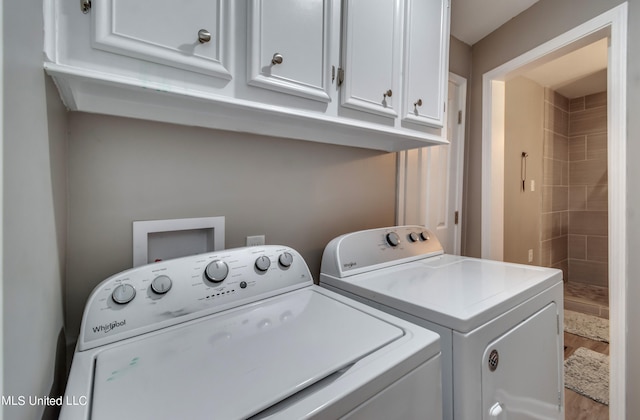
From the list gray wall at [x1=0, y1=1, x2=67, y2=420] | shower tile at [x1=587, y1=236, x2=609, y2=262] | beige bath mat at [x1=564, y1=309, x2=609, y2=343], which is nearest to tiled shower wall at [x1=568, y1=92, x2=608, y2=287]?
shower tile at [x1=587, y1=236, x2=609, y2=262]

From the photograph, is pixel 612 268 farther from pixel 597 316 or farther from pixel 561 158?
pixel 561 158

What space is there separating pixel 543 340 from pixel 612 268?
32.0 inches

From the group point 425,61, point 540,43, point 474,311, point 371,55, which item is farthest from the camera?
point 540,43

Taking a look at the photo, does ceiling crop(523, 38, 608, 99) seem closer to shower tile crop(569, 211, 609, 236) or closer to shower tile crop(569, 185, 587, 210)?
shower tile crop(569, 185, 587, 210)

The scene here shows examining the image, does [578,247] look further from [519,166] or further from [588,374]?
[588,374]

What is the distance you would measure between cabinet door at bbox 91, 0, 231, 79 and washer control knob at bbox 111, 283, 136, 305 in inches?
22.8

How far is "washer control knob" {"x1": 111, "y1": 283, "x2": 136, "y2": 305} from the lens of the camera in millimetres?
742

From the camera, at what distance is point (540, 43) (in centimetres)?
181

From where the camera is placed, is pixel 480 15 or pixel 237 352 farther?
pixel 480 15

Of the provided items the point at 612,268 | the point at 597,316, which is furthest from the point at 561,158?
the point at 612,268

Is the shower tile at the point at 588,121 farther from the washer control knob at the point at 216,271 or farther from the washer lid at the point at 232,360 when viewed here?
the washer control knob at the point at 216,271

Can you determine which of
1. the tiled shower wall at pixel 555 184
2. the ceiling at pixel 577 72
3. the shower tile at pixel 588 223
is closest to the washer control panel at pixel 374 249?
the ceiling at pixel 577 72

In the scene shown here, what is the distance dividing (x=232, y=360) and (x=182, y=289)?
1.05 ft

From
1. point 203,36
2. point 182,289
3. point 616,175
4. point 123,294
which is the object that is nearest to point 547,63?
point 616,175
